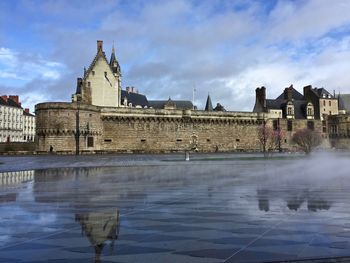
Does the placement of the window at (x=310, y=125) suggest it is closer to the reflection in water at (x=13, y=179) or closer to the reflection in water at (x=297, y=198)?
the reflection in water at (x=13, y=179)

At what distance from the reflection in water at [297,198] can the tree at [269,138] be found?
231 feet

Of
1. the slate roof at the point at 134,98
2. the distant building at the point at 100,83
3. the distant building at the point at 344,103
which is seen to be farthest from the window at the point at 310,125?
the distant building at the point at 100,83

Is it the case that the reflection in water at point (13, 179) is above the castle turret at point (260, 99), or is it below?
below

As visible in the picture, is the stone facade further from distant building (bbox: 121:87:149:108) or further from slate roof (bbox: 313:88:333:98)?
slate roof (bbox: 313:88:333:98)

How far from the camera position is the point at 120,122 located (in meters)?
70.6

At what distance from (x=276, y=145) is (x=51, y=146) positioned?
47.0 metres

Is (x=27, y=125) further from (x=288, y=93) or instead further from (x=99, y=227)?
(x=99, y=227)

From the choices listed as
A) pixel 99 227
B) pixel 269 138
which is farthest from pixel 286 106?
pixel 99 227

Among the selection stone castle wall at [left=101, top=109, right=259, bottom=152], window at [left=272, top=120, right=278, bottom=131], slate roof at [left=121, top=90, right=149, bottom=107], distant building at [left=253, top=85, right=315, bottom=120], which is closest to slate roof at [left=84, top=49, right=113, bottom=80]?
stone castle wall at [left=101, top=109, right=259, bottom=152]

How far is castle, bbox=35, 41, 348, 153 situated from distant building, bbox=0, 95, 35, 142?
129ft

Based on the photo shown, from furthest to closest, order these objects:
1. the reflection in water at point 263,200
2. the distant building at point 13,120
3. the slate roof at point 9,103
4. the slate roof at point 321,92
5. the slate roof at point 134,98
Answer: the distant building at point 13,120 → the slate roof at point 9,103 → the slate roof at point 321,92 → the slate roof at point 134,98 → the reflection in water at point 263,200

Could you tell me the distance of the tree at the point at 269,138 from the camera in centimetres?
8250

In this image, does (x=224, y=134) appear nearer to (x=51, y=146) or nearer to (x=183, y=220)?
(x=51, y=146)

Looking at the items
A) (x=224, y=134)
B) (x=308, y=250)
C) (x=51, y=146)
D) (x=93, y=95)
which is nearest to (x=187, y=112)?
(x=224, y=134)
